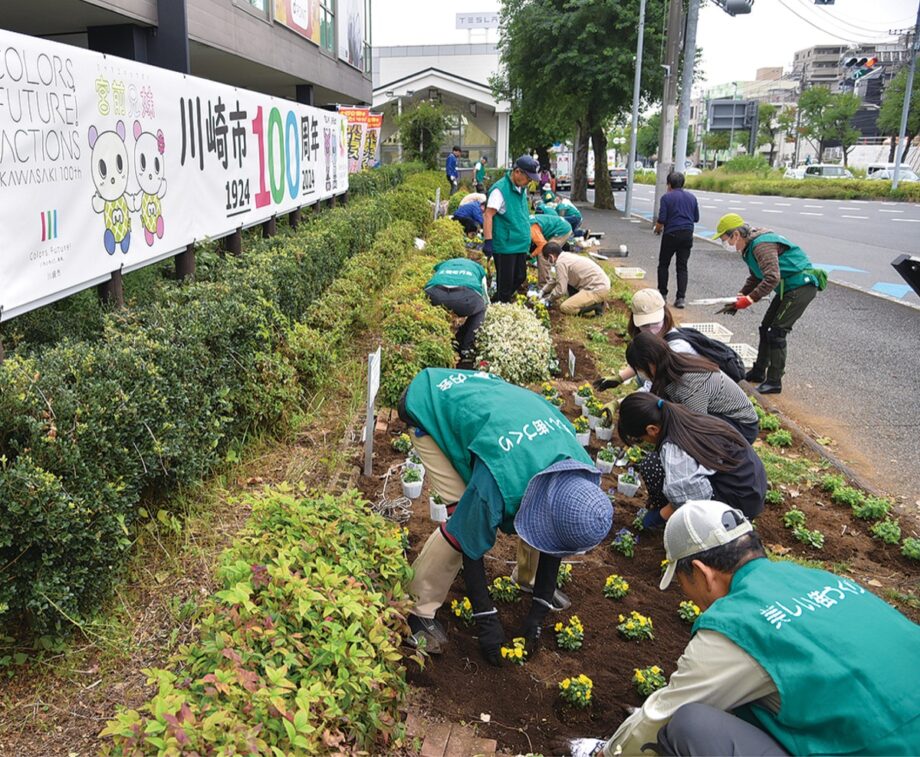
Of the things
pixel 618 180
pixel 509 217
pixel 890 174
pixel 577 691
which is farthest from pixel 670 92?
pixel 618 180

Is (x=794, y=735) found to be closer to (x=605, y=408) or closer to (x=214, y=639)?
(x=214, y=639)

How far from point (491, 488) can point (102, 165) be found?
119 inches

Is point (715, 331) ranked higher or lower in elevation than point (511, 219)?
lower

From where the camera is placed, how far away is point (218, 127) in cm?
632

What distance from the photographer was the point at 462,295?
6555 mm

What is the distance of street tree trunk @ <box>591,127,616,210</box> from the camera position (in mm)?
27203

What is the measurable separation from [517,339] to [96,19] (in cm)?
631

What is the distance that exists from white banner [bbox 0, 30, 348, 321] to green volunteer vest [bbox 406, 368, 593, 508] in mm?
1996

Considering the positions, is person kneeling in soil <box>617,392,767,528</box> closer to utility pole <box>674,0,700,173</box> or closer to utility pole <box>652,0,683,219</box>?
utility pole <box>674,0,700,173</box>

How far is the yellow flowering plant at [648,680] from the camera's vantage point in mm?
3092

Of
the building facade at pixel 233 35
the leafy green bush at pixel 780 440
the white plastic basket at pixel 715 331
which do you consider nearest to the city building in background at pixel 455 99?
the building facade at pixel 233 35

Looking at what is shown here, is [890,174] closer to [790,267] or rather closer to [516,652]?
[790,267]

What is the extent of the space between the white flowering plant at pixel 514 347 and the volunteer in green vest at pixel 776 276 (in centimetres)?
185

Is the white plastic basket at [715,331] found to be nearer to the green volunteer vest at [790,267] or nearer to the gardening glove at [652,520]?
the green volunteer vest at [790,267]
